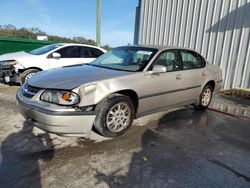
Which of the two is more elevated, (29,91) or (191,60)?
(191,60)

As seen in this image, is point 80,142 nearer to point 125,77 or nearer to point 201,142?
point 125,77

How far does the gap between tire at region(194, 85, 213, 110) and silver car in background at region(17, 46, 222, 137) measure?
6.5 inches

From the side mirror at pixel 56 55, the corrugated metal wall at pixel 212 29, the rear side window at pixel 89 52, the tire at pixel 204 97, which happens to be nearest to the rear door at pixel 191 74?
the tire at pixel 204 97

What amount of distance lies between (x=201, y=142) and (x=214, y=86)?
245 cm

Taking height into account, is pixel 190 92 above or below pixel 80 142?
above

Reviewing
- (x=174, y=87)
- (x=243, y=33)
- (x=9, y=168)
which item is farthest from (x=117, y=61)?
(x=243, y=33)

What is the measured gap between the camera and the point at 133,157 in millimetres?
3199

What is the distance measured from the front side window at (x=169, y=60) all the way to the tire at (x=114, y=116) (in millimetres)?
1129

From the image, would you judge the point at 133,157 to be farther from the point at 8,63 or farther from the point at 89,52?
the point at 89,52

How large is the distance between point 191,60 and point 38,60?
4520 millimetres

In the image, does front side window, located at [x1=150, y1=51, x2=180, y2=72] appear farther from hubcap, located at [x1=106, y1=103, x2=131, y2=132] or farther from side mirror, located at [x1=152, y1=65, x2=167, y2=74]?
hubcap, located at [x1=106, y1=103, x2=131, y2=132]

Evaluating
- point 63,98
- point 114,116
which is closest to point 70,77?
point 63,98

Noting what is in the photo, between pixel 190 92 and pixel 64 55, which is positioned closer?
pixel 190 92

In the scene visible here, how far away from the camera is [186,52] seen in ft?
16.9
